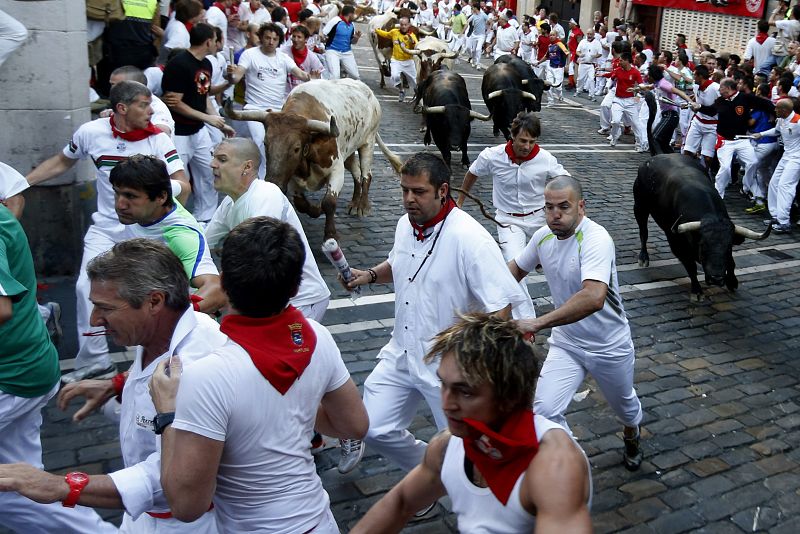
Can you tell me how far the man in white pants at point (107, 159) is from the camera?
20.5 ft

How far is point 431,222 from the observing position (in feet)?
15.9

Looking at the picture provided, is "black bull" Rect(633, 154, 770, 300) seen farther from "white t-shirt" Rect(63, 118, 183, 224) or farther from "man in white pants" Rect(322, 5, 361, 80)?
"man in white pants" Rect(322, 5, 361, 80)

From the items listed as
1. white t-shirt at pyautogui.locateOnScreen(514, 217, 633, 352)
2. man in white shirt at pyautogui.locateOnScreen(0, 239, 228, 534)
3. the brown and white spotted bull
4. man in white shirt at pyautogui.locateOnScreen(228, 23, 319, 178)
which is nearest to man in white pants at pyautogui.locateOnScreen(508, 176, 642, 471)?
white t-shirt at pyautogui.locateOnScreen(514, 217, 633, 352)

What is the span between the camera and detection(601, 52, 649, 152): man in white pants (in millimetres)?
17766

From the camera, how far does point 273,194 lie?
542 centimetres

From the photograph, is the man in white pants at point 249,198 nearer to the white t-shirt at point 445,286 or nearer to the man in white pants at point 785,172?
the white t-shirt at point 445,286

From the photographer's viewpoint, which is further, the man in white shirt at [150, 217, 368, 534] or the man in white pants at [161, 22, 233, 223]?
the man in white pants at [161, 22, 233, 223]

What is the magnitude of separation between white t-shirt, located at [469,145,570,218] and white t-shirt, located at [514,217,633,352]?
2492 millimetres

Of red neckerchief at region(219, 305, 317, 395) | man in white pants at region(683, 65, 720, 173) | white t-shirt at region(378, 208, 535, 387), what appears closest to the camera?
red neckerchief at region(219, 305, 317, 395)

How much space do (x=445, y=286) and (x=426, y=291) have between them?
12 centimetres

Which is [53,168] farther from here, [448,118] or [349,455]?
[448,118]

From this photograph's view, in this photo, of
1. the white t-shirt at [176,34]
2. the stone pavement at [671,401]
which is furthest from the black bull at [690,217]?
the white t-shirt at [176,34]

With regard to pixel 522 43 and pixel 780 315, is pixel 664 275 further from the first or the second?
pixel 522 43

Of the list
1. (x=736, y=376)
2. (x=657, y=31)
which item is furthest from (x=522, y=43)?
(x=736, y=376)
